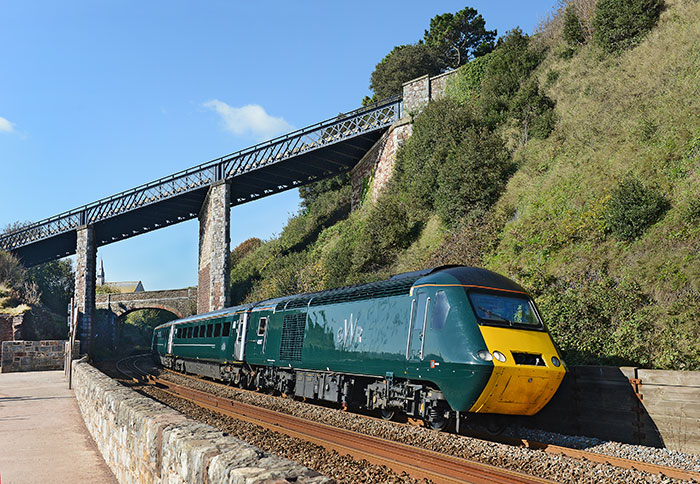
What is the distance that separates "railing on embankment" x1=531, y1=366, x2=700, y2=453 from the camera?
9.35 meters

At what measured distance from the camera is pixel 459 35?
2061 inches

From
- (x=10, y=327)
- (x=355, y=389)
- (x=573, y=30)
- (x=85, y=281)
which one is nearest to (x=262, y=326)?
(x=355, y=389)

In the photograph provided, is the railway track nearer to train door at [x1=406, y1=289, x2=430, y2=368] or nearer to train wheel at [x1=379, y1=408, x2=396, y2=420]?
train wheel at [x1=379, y1=408, x2=396, y2=420]

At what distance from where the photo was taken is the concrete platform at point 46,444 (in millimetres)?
7867

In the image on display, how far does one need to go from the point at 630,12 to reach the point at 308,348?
23.3m

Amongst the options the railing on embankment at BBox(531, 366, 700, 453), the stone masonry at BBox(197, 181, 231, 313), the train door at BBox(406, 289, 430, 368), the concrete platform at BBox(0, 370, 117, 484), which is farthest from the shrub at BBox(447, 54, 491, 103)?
the concrete platform at BBox(0, 370, 117, 484)

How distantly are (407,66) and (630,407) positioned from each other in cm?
4414

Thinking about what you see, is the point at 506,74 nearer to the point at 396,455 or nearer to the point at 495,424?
the point at 495,424

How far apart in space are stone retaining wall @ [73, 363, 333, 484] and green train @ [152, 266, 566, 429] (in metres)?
5.03

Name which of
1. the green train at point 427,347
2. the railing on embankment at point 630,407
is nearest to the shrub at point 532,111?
the green train at point 427,347

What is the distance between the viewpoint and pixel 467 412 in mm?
9836

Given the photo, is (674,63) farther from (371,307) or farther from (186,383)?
(186,383)

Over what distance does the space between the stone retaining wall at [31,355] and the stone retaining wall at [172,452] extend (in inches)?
994

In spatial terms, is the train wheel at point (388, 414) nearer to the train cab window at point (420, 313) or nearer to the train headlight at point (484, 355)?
the train cab window at point (420, 313)
